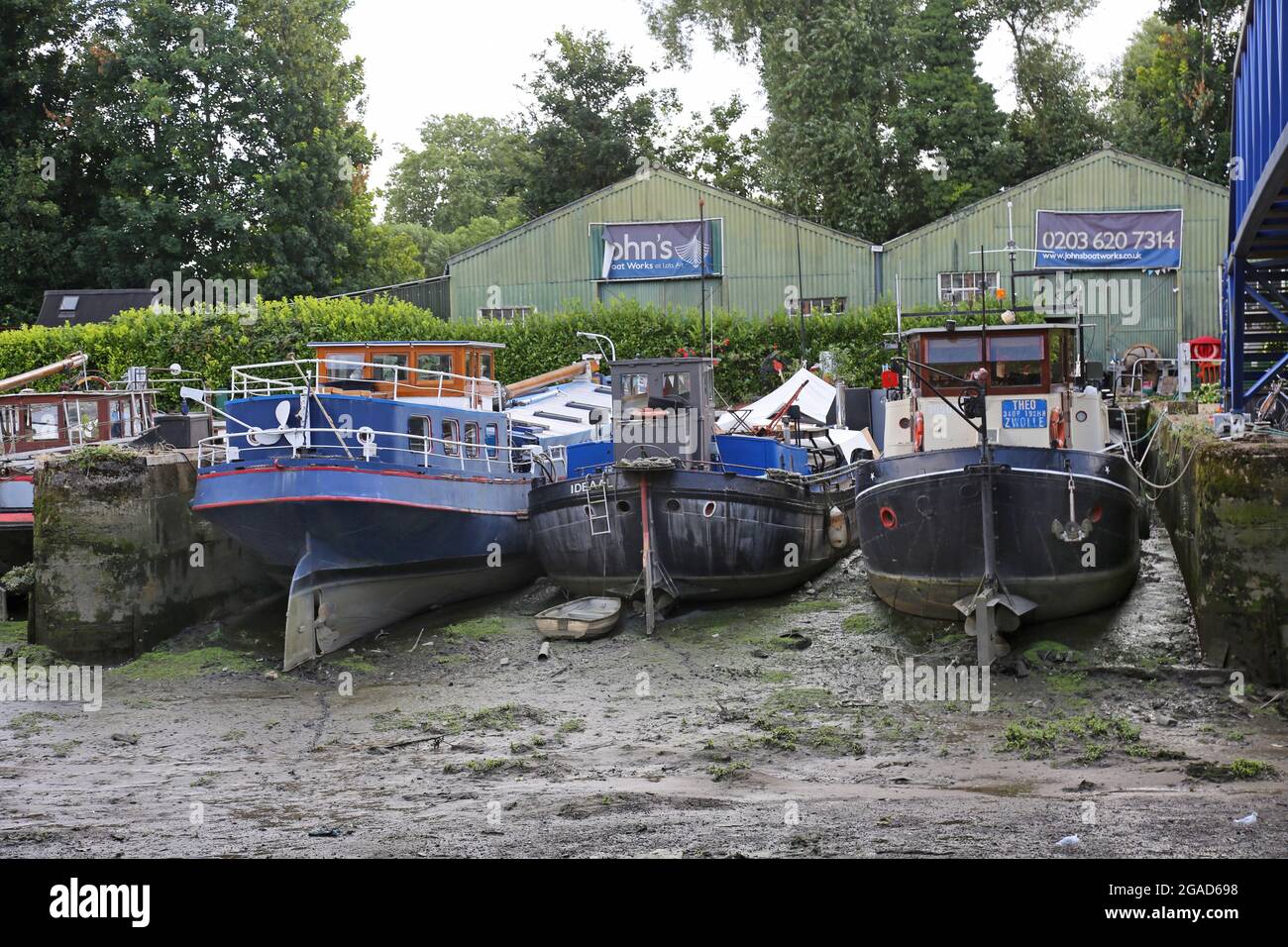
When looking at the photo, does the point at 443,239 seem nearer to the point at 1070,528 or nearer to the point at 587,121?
the point at 587,121

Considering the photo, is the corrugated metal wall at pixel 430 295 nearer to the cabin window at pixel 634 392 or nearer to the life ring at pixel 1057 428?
the cabin window at pixel 634 392

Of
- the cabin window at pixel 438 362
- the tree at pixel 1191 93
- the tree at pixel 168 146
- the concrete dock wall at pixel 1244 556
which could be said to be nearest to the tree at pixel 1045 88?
the tree at pixel 1191 93

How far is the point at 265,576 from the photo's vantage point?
2008cm

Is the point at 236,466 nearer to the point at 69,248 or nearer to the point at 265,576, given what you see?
the point at 265,576

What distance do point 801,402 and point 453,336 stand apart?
1115 cm

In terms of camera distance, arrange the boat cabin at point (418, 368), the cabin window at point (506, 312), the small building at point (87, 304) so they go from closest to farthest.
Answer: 1. the boat cabin at point (418, 368)
2. the cabin window at point (506, 312)
3. the small building at point (87, 304)

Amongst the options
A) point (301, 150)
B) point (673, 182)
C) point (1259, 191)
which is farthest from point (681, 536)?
point (301, 150)

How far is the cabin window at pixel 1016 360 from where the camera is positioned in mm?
16734

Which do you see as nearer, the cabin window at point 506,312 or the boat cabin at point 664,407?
the boat cabin at point 664,407

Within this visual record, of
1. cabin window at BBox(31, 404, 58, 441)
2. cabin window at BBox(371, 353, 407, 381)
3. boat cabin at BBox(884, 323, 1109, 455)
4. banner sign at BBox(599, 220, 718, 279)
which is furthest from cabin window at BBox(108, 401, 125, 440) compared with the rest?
banner sign at BBox(599, 220, 718, 279)

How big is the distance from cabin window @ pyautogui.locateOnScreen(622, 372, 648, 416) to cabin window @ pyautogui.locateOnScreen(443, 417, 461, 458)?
239 centimetres

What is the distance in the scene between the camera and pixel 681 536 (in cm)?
1766

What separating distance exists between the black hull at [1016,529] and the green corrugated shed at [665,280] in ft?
58.4
